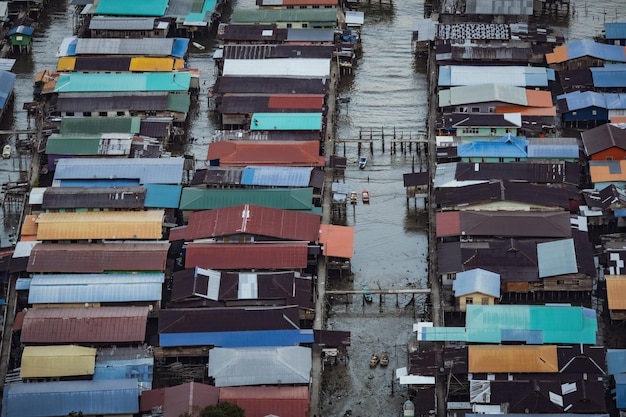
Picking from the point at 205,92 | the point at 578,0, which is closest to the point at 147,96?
the point at 205,92

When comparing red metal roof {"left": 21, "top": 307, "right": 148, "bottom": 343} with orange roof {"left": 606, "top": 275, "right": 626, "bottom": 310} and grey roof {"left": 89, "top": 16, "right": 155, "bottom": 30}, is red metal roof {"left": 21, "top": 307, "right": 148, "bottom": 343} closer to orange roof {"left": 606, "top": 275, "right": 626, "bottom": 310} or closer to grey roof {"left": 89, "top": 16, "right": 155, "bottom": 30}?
orange roof {"left": 606, "top": 275, "right": 626, "bottom": 310}

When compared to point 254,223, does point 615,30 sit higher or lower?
higher

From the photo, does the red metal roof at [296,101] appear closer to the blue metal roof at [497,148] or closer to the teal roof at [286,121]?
the teal roof at [286,121]

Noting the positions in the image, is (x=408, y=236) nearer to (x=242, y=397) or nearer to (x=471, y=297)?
(x=471, y=297)

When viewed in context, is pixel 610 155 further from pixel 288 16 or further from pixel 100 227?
pixel 100 227

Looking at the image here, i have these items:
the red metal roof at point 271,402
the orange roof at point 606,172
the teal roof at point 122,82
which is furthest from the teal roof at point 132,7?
the red metal roof at point 271,402

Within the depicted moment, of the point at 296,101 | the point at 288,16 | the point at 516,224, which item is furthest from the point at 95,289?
the point at 288,16

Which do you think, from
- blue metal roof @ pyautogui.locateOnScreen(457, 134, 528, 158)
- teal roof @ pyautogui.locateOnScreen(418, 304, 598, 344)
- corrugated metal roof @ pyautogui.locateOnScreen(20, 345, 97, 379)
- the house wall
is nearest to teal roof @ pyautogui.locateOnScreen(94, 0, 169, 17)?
blue metal roof @ pyautogui.locateOnScreen(457, 134, 528, 158)
